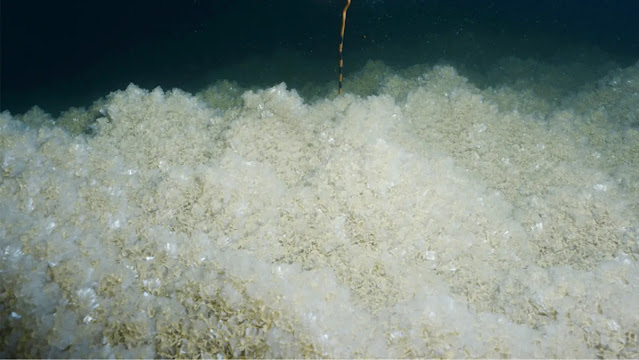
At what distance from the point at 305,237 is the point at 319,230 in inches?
3.5

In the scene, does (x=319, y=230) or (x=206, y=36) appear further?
(x=206, y=36)

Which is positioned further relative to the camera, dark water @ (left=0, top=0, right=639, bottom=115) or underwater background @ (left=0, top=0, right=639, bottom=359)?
dark water @ (left=0, top=0, right=639, bottom=115)

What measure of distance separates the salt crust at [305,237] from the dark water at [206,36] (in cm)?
668

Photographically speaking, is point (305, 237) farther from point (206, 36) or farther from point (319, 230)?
point (206, 36)

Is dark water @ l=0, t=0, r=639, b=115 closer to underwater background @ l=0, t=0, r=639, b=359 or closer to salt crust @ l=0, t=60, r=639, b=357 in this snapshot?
underwater background @ l=0, t=0, r=639, b=359

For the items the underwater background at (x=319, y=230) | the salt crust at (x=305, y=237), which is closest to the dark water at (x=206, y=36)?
the underwater background at (x=319, y=230)

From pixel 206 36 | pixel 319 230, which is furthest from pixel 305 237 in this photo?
pixel 206 36

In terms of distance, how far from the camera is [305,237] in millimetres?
1796

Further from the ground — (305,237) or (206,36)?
(206,36)

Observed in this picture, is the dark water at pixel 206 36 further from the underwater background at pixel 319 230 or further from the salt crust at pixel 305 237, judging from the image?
the salt crust at pixel 305 237

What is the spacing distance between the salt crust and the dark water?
21.9ft

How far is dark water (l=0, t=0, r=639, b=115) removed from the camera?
37.8 feet

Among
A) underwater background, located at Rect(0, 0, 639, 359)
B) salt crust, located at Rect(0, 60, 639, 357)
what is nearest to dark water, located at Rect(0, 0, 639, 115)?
underwater background, located at Rect(0, 0, 639, 359)

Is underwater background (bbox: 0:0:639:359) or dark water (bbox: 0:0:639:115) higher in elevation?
dark water (bbox: 0:0:639:115)
